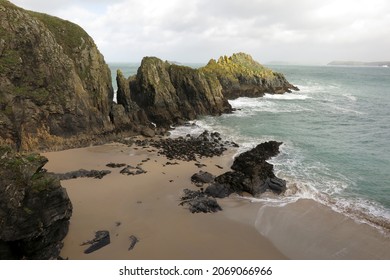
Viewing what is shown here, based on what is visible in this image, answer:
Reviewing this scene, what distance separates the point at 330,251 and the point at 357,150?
829 inches

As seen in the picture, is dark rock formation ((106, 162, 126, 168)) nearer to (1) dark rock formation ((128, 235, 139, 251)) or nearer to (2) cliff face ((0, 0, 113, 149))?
(2) cliff face ((0, 0, 113, 149))

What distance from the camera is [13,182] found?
43.7 feet

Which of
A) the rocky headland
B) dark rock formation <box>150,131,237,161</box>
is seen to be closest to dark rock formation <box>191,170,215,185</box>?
dark rock formation <box>150,131,237,161</box>

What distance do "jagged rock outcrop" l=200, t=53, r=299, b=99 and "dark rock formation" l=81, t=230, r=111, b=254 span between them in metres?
56.8

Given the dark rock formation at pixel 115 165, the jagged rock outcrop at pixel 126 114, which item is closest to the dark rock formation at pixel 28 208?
the dark rock formation at pixel 115 165

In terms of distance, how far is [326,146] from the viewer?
3528cm

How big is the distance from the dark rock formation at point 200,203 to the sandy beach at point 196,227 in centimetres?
44

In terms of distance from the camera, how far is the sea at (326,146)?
73.8 ft

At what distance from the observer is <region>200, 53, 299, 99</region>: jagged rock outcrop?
74.9 m

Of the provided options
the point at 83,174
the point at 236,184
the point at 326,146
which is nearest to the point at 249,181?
the point at 236,184

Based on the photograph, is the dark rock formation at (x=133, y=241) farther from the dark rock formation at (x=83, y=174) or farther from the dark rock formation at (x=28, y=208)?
the dark rock formation at (x=83, y=174)

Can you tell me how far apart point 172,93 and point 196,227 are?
33337 millimetres

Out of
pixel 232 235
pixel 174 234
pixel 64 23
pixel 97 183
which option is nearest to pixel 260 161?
pixel 232 235

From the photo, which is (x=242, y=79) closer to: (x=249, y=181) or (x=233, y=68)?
(x=233, y=68)
